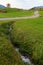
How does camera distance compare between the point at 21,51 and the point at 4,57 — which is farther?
the point at 21,51

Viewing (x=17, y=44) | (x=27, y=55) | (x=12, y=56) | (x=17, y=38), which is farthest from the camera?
(x=17, y=38)

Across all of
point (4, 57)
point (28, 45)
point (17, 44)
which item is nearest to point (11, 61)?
point (4, 57)

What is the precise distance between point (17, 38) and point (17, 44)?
2.15 meters

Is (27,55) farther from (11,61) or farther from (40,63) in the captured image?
(11,61)

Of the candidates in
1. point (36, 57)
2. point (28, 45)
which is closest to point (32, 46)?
point (28, 45)

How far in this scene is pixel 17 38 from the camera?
3005 cm

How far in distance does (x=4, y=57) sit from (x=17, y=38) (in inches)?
454

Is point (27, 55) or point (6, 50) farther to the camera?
point (27, 55)

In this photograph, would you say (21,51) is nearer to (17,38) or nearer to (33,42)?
(33,42)

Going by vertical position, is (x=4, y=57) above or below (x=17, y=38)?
above

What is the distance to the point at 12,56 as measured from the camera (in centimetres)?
1975

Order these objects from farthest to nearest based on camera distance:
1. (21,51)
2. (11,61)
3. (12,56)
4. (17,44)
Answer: (17,44) → (21,51) → (12,56) → (11,61)

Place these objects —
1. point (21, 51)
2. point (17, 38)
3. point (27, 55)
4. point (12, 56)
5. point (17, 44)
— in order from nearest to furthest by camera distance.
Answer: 1. point (12, 56)
2. point (27, 55)
3. point (21, 51)
4. point (17, 44)
5. point (17, 38)

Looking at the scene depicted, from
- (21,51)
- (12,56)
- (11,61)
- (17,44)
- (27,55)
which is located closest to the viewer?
(11,61)
